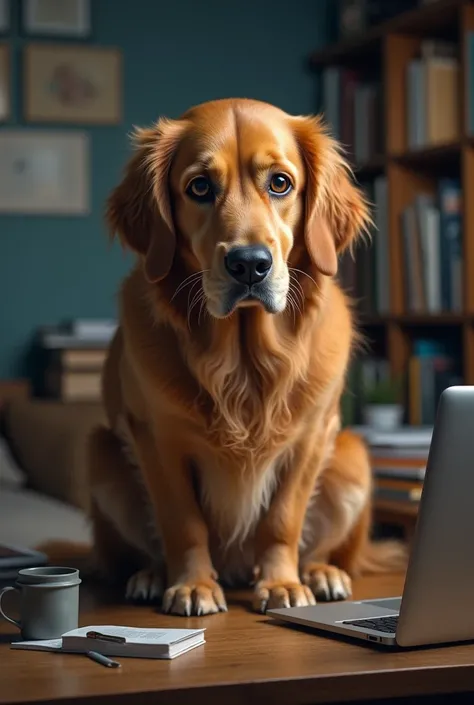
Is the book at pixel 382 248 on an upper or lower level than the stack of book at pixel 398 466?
upper

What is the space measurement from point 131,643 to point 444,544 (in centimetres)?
32

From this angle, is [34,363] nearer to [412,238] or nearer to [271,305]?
[412,238]

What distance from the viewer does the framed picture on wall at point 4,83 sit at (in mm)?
3799

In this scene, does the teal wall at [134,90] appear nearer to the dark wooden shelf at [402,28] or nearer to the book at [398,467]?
the dark wooden shelf at [402,28]

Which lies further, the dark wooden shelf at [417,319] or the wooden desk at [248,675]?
the dark wooden shelf at [417,319]

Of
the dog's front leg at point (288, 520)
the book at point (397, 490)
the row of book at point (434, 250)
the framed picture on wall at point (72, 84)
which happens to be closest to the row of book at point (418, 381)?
the row of book at point (434, 250)

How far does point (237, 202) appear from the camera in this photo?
132 cm

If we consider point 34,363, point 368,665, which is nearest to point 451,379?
point 34,363

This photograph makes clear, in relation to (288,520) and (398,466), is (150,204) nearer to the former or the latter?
(288,520)

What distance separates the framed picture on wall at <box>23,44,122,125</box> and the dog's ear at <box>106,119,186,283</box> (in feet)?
8.27

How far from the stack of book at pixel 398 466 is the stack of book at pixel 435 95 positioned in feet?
3.60

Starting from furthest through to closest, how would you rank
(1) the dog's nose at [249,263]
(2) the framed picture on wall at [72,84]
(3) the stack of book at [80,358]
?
(2) the framed picture on wall at [72,84], (3) the stack of book at [80,358], (1) the dog's nose at [249,263]

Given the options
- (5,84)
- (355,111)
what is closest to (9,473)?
(5,84)

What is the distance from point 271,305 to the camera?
131cm
